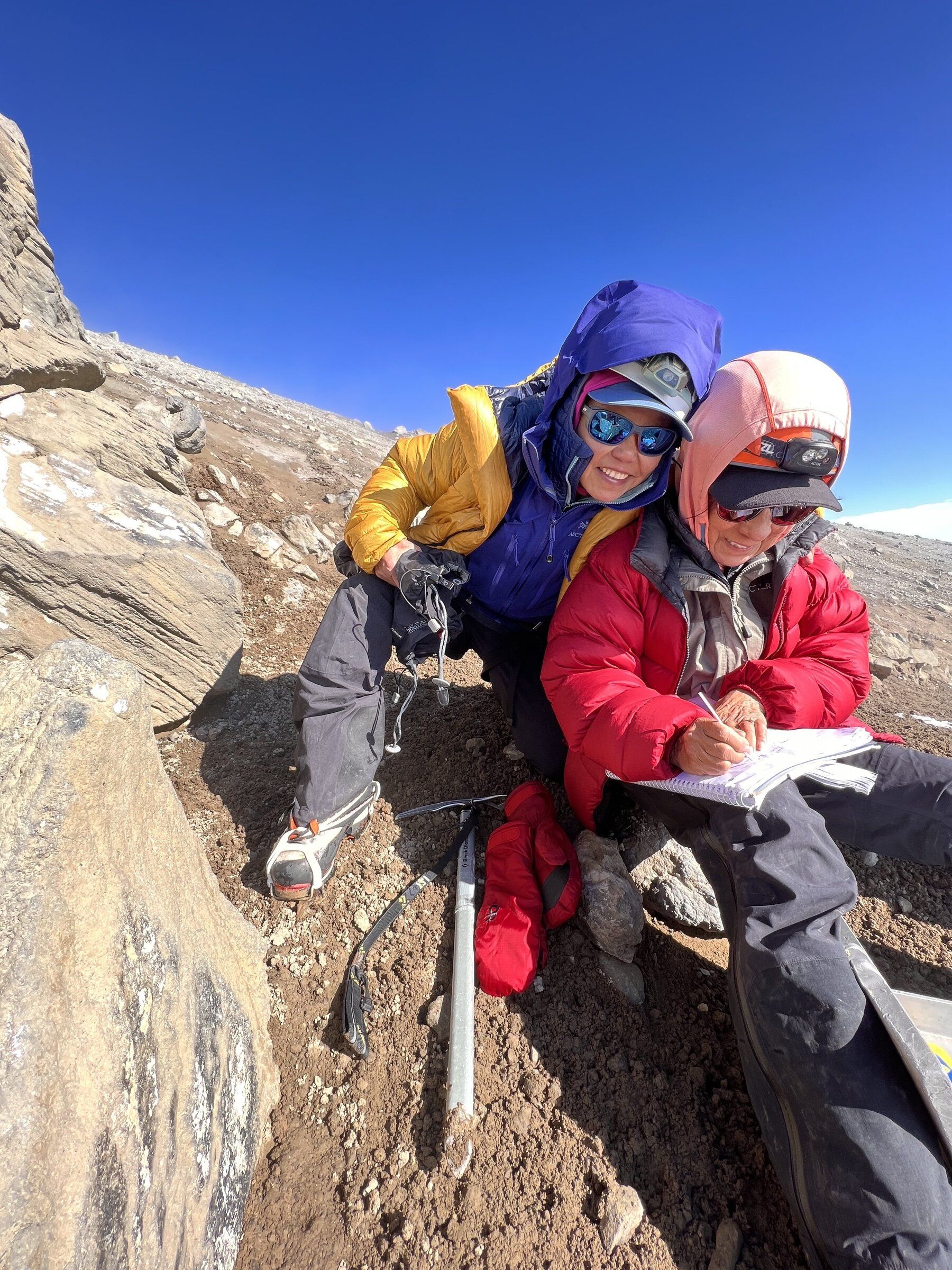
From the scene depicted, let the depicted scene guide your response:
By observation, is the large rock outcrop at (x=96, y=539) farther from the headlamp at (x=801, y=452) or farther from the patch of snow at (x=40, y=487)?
the headlamp at (x=801, y=452)

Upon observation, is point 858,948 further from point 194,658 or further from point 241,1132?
point 194,658

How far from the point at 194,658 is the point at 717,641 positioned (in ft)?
10.3

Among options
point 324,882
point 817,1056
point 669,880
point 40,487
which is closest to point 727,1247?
point 817,1056

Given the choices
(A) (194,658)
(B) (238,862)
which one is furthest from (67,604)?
(B) (238,862)

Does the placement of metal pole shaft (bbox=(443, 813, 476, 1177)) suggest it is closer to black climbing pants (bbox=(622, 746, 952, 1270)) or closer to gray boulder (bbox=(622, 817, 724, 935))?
gray boulder (bbox=(622, 817, 724, 935))

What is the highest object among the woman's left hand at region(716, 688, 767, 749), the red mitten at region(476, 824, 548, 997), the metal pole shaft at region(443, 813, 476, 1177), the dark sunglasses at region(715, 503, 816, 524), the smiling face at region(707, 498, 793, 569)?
the dark sunglasses at region(715, 503, 816, 524)

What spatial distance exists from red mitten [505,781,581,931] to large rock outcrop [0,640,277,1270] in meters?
1.42

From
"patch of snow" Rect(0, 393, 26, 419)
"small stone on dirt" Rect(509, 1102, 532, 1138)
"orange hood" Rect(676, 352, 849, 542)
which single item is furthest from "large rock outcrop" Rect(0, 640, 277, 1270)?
"patch of snow" Rect(0, 393, 26, 419)

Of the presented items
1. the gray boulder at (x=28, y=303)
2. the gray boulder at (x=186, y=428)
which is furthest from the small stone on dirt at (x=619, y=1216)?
the gray boulder at (x=186, y=428)

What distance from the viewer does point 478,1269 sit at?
1.65m

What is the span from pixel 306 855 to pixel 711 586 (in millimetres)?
2328

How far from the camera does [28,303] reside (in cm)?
549

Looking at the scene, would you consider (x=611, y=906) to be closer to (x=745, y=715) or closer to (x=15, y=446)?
(x=745, y=715)

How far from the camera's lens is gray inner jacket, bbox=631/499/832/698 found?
2.53 m
